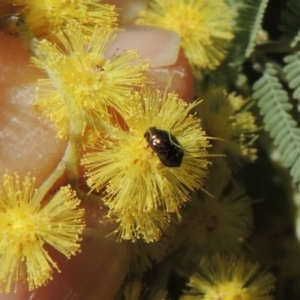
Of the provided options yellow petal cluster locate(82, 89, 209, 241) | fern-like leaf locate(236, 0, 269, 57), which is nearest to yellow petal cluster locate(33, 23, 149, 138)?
yellow petal cluster locate(82, 89, 209, 241)

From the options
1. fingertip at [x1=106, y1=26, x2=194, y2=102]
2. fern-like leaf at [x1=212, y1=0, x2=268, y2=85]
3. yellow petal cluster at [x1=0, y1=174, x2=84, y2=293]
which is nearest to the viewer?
yellow petal cluster at [x1=0, y1=174, x2=84, y2=293]

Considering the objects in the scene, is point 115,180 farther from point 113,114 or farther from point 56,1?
point 56,1

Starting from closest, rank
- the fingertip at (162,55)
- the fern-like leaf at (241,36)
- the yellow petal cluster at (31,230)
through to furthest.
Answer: the yellow petal cluster at (31,230), the fingertip at (162,55), the fern-like leaf at (241,36)

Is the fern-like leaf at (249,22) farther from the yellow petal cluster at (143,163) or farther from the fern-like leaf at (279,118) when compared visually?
the yellow petal cluster at (143,163)

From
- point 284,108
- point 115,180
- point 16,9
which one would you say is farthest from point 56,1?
point 284,108

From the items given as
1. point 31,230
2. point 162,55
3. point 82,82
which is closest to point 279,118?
point 162,55

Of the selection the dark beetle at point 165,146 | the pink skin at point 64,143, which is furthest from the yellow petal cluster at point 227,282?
the dark beetle at point 165,146

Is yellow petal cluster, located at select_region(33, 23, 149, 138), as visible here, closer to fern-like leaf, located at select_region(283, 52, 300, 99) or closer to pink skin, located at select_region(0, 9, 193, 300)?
pink skin, located at select_region(0, 9, 193, 300)
